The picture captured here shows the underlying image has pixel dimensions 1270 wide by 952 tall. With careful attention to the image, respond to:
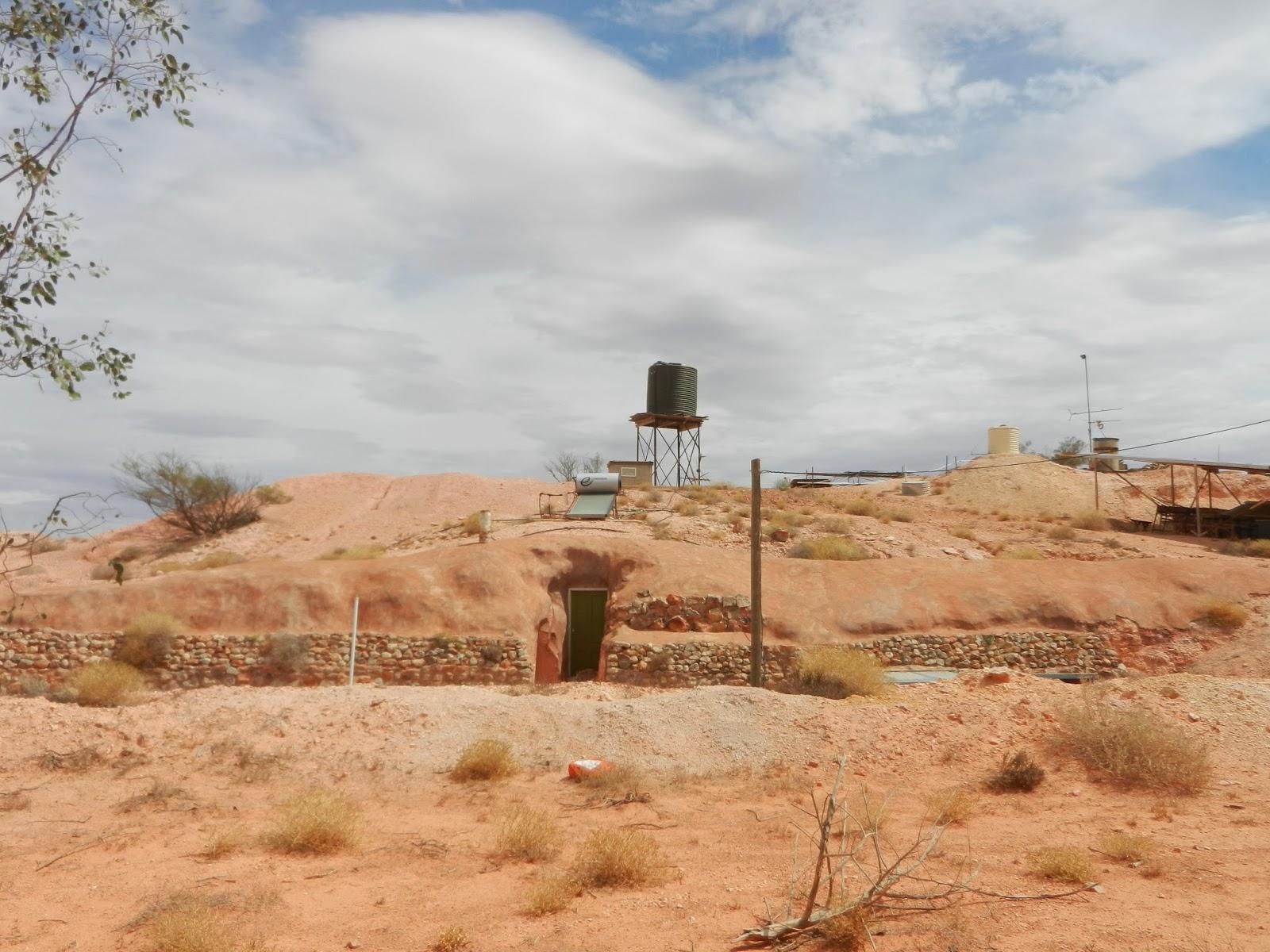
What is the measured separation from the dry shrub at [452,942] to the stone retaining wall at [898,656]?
1355 centimetres

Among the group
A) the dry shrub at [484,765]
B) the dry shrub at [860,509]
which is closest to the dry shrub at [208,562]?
the dry shrub at [484,765]

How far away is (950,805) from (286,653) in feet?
49.6

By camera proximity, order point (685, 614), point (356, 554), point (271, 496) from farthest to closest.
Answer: point (271, 496) → point (356, 554) → point (685, 614)

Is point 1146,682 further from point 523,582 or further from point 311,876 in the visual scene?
point 523,582

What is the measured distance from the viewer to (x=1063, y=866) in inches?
313

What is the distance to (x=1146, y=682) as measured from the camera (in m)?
14.0

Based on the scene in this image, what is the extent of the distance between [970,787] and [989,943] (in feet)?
16.7

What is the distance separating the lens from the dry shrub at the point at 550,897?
7672 mm

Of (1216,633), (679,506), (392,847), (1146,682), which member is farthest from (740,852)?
(679,506)

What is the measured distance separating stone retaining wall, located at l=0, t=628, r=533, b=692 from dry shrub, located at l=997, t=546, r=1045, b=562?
712 inches

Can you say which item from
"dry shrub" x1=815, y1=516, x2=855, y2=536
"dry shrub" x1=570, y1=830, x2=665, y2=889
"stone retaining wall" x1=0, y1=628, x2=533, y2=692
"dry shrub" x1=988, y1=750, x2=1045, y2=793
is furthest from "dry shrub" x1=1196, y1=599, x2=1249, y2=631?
"dry shrub" x1=570, y1=830, x2=665, y2=889

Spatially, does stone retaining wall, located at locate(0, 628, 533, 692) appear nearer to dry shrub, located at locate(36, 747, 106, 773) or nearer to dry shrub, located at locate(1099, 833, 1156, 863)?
dry shrub, located at locate(36, 747, 106, 773)

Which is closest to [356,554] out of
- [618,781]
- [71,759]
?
[71,759]

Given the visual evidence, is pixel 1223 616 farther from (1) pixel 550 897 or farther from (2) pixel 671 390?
(2) pixel 671 390
